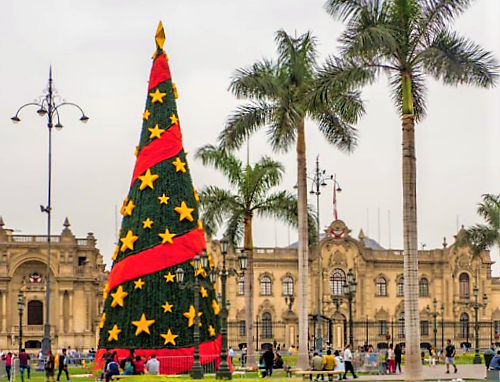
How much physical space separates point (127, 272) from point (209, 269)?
2595 mm

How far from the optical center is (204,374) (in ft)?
100

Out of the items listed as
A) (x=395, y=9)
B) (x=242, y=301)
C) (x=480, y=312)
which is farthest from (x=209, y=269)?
(x=480, y=312)

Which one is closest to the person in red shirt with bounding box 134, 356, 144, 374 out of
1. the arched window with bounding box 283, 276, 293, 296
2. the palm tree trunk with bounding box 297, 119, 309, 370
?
the palm tree trunk with bounding box 297, 119, 309, 370

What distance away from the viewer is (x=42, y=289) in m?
74.2

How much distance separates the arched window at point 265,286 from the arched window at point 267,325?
157cm

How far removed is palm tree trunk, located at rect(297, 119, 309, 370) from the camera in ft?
101

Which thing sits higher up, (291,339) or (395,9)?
(395,9)

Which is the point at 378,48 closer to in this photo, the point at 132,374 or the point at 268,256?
the point at 132,374

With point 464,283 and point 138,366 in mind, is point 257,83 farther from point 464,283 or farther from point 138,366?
point 464,283

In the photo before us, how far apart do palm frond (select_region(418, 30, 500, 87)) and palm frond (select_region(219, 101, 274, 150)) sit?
821 cm

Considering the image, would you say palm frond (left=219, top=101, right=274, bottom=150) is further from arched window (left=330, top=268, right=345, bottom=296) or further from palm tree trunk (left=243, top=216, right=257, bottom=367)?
arched window (left=330, top=268, right=345, bottom=296)

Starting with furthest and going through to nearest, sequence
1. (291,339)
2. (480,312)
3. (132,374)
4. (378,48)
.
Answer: (480,312) → (291,339) → (132,374) → (378,48)

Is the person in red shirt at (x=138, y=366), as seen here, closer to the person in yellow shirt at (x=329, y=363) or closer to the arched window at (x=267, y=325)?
the person in yellow shirt at (x=329, y=363)

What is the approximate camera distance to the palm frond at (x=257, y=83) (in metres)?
32.0
